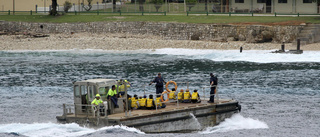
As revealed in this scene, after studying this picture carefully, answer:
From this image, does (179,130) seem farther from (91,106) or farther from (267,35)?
(267,35)

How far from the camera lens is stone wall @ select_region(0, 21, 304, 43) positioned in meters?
66.3

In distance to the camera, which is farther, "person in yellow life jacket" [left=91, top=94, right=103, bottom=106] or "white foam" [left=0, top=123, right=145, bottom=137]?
"white foam" [left=0, top=123, right=145, bottom=137]

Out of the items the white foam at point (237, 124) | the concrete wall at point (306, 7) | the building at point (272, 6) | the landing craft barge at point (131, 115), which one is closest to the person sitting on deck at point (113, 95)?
the landing craft barge at point (131, 115)

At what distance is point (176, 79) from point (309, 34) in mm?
25679

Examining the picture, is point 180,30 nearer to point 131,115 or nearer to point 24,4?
point 24,4

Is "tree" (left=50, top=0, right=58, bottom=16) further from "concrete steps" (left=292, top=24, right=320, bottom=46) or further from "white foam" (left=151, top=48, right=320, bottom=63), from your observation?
"concrete steps" (left=292, top=24, right=320, bottom=46)

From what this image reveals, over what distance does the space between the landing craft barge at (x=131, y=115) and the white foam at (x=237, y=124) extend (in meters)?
0.52

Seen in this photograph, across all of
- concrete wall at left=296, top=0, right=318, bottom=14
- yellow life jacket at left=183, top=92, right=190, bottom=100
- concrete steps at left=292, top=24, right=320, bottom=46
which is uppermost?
concrete wall at left=296, top=0, right=318, bottom=14

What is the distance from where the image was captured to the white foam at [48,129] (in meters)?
24.7

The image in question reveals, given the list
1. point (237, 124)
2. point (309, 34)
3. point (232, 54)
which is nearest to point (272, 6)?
point (309, 34)

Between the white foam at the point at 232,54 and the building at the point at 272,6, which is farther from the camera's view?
the building at the point at 272,6

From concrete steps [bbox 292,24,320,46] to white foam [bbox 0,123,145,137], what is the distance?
42662mm

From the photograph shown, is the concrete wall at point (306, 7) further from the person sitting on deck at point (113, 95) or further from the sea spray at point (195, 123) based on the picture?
the person sitting on deck at point (113, 95)

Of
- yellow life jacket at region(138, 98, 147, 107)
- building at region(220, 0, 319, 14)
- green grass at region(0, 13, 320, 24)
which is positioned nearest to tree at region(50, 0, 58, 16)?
green grass at region(0, 13, 320, 24)
